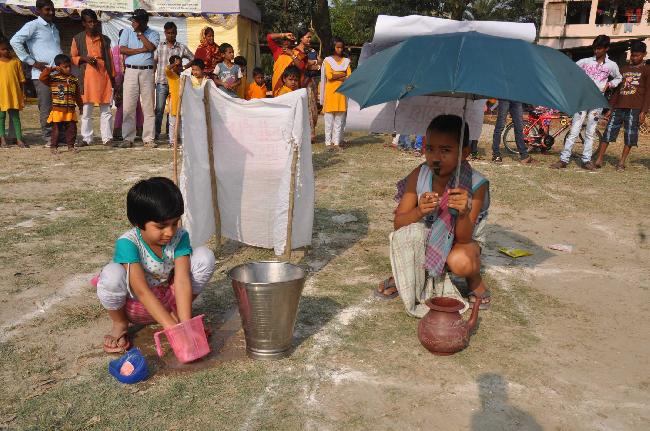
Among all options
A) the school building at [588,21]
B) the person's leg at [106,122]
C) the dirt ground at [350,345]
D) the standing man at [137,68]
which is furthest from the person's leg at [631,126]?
the school building at [588,21]

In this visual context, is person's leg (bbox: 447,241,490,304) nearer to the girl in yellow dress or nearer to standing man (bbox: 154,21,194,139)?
standing man (bbox: 154,21,194,139)

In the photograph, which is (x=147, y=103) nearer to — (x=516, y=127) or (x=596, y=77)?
(x=516, y=127)

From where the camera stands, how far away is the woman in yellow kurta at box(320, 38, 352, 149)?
402 inches

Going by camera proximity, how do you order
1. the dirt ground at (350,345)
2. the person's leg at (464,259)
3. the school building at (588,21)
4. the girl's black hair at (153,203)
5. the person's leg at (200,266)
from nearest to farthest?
the dirt ground at (350,345)
the girl's black hair at (153,203)
the person's leg at (200,266)
the person's leg at (464,259)
the school building at (588,21)

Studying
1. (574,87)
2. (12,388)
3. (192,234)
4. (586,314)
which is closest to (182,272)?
(12,388)

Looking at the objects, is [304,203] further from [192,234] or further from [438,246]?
[438,246]

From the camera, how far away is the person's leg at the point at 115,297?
288 centimetres

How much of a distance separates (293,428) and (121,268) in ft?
4.04

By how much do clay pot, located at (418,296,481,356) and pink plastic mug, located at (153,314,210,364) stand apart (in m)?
1.23

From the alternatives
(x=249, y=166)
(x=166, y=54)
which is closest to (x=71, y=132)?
(x=166, y=54)

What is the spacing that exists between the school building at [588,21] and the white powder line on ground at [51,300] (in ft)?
127

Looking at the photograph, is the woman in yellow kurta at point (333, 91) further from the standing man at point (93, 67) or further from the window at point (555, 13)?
the window at point (555, 13)

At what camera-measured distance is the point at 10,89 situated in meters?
9.02

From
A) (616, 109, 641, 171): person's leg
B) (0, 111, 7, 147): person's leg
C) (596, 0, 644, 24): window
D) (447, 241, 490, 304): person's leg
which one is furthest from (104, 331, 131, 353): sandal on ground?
(596, 0, 644, 24): window
